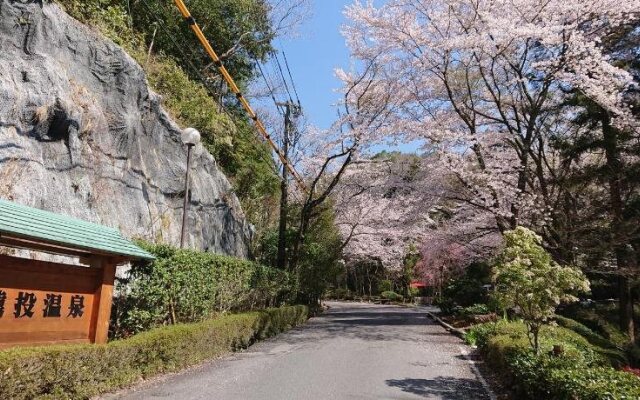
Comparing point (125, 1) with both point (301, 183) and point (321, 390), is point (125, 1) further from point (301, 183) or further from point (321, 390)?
point (321, 390)

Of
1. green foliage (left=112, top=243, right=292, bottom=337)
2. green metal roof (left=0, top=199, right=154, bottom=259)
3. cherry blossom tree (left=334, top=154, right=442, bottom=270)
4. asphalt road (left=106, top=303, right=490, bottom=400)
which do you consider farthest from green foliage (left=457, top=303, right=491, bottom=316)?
green metal roof (left=0, top=199, right=154, bottom=259)

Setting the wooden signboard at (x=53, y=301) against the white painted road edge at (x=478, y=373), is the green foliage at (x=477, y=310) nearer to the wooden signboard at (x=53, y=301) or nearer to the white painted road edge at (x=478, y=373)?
the white painted road edge at (x=478, y=373)

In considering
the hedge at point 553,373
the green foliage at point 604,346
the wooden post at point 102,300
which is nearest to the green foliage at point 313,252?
the green foliage at point 604,346

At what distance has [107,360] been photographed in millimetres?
6934

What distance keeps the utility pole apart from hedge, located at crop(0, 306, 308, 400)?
937cm

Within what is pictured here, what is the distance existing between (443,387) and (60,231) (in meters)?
6.39

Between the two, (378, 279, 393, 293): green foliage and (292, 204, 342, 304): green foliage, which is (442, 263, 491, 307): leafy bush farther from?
(378, 279, 393, 293): green foliage

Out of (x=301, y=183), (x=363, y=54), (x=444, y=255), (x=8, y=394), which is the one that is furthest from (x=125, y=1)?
(x=444, y=255)

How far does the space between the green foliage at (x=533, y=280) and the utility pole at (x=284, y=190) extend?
13.8 meters

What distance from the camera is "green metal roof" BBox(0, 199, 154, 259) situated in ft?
19.6

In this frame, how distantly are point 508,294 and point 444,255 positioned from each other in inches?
851

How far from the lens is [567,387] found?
210 inches

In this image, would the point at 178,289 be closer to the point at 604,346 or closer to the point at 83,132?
the point at 83,132


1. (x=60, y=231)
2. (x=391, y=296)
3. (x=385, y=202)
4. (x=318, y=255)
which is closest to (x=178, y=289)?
(x=60, y=231)
